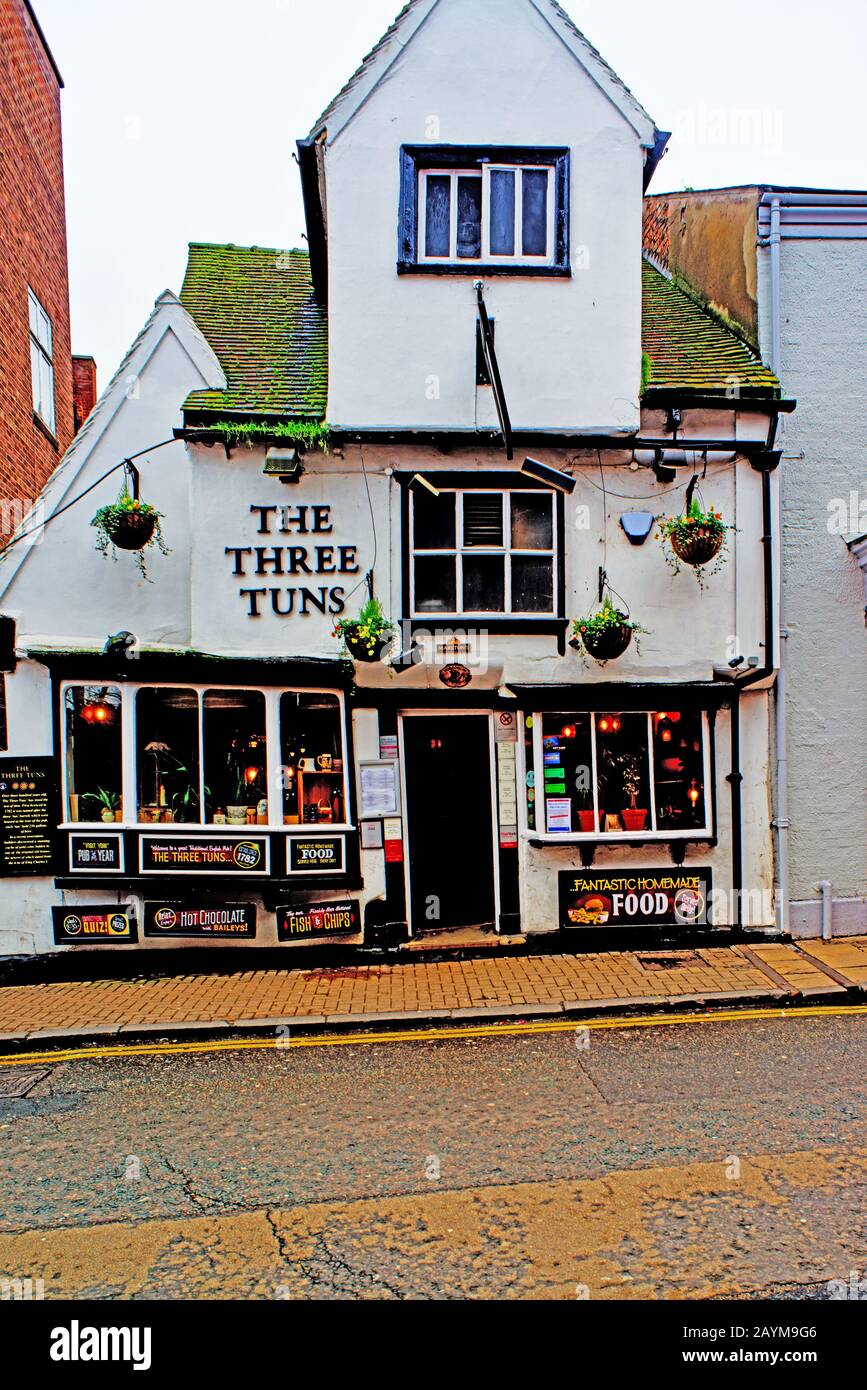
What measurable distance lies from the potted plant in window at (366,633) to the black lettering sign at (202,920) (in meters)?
3.08

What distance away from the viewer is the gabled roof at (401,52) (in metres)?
10.2

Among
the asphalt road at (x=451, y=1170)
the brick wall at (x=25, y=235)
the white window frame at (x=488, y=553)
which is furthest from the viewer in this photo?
the brick wall at (x=25, y=235)

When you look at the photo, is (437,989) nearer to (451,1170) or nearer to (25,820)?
(451,1170)

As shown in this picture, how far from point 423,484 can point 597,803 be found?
13.8 feet

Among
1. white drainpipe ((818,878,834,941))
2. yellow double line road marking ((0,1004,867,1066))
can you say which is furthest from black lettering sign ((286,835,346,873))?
white drainpipe ((818,878,834,941))

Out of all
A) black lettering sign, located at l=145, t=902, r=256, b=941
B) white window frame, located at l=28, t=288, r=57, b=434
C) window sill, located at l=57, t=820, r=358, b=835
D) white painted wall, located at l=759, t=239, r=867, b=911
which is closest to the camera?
window sill, located at l=57, t=820, r=358, b=835

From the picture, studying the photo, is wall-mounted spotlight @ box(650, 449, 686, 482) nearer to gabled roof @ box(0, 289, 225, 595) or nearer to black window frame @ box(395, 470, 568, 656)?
black window frame @ box(395, 470, 568, 656)

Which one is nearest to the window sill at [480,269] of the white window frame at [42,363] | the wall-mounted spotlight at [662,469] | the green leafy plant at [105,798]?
the wall-mounted spotlight at [662,469]

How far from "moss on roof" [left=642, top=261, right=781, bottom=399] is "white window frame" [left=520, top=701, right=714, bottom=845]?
379 cm

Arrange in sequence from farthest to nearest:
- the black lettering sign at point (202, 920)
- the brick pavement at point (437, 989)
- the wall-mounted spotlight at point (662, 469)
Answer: the wall-mounted spotlight at point (662, 469), the black lettering sign at point (202, 920), the brick pavement at point (437, 989)

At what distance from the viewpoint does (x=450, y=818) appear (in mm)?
10852

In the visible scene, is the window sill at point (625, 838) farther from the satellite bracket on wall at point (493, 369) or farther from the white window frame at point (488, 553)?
the satellite bracket on wall at point (493, 369)

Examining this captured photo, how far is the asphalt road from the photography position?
428cm

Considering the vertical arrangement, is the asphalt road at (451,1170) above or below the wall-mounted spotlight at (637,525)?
below
